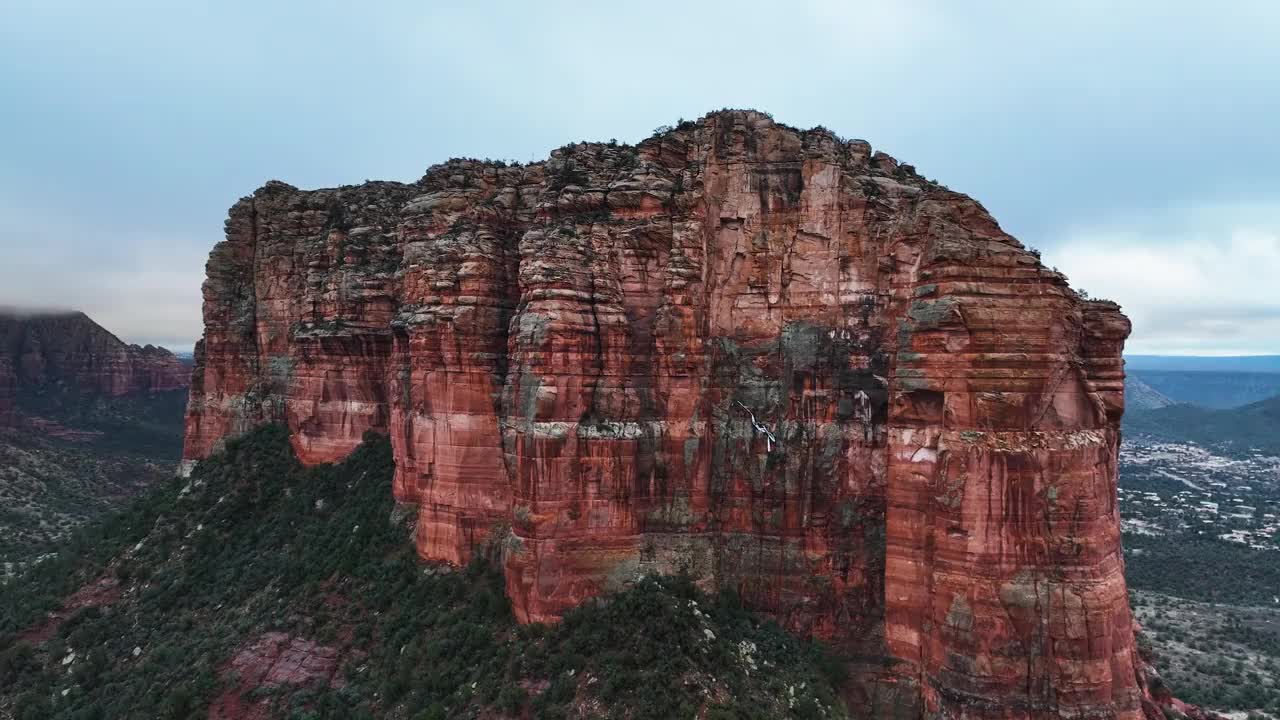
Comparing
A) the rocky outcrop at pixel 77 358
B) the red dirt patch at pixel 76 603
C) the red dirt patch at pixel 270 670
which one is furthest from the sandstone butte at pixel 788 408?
the rocky outcrop at pixel 77 358

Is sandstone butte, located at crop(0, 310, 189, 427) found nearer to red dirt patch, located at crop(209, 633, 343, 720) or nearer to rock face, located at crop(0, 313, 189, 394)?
rock face, located at crop(0, 313, 189, 394)

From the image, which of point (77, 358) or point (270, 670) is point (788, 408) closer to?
point (270, 670)

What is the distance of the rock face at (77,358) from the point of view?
112500mm

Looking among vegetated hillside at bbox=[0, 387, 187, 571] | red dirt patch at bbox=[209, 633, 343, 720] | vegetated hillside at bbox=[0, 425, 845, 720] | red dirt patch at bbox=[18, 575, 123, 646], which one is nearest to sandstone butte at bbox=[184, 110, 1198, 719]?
vegetated hillside at bbox=[0, 425, 845, 720]

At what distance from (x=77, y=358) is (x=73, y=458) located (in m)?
30.8

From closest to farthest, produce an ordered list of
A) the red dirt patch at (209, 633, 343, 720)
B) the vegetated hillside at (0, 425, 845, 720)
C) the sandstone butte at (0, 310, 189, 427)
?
the vegetated hillside at (0, 425, 845, 720) < the red dirt patch at (209, 633, 343, 720) < the sandstone butte at (0, 310, 189, 427)

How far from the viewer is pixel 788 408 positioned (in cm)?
2975

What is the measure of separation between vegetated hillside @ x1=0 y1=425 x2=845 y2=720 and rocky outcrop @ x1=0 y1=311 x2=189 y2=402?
69.1 m

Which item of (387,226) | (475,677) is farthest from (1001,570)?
(387,226)

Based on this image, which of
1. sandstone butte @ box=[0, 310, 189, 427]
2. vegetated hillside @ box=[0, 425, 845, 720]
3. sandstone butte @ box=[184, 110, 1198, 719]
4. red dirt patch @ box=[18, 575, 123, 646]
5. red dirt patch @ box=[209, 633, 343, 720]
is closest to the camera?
sandstone butte @ box=[184, 110, 1198, 719]

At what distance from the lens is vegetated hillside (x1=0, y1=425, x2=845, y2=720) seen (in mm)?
26625

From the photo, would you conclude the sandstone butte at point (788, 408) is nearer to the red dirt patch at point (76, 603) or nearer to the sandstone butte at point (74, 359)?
the red dirt patch at point (76, 603)

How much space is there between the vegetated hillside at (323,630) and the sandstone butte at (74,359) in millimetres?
68915

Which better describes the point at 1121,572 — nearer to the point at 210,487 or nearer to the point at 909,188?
the point at 909,188
